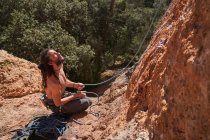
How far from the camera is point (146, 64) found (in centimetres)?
571

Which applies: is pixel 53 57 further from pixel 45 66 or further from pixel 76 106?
pixel 76 106

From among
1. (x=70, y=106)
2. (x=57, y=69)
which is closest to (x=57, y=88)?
(x=57, y=69)

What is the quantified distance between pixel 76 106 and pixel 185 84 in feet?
12.4

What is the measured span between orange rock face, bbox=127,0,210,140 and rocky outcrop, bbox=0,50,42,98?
17.4 ft

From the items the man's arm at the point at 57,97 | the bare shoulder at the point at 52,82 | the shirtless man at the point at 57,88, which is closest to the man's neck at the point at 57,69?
the shirtless man at the point at 57,88

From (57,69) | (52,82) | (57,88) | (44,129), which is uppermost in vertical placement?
(57,69)

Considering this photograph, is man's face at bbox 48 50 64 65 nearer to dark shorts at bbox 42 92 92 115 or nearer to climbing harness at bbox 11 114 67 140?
dark shorts at bbox 42 92 92 115

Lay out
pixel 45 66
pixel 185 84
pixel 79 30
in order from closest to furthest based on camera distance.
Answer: pixel 185 84
pixel 45 66
pixel 79 30

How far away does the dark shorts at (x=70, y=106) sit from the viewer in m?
7.30

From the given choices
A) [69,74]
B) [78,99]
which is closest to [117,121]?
[78,99]

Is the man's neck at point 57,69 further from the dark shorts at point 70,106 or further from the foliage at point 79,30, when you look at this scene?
the foliage at point 79,30

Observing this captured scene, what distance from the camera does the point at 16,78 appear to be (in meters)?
9.70

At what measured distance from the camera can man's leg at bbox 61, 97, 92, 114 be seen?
731 centimetres

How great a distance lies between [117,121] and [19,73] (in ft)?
15.8
